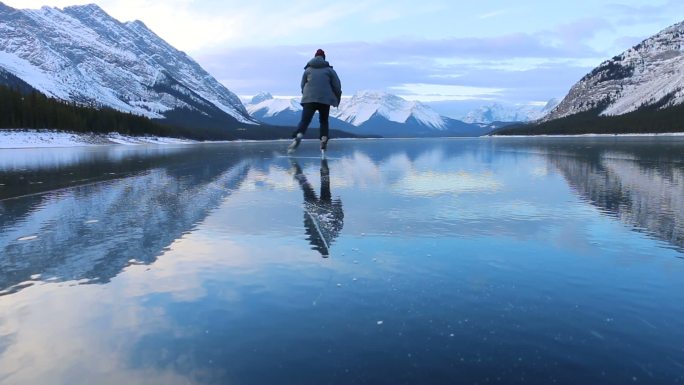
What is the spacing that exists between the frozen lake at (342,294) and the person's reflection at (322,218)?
0.06m

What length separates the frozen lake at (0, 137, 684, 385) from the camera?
3.47m

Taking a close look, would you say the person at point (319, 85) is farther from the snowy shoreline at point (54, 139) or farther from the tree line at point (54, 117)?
the tree line at point (54, 117)

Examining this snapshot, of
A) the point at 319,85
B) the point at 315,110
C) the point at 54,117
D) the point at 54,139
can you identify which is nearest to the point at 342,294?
the point at 319,85

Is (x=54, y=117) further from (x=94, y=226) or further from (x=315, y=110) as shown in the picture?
(x=94, y=226)

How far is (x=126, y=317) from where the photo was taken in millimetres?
4285

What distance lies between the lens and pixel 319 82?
1878cm

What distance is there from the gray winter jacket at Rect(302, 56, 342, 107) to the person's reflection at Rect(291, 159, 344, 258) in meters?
6.49

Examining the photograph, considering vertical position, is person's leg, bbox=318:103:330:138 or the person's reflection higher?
person's leg, bbox=318:103:330:138

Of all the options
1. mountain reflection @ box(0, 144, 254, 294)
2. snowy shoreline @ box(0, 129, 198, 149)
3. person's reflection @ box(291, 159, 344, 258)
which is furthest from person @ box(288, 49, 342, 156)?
snowy shoreline @ box(0, 129, 198, 149)

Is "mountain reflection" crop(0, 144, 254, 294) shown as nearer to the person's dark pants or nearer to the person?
the person

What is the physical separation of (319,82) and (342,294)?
49.1 ft

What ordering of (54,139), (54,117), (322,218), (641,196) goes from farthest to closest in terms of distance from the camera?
(54,117)
(54,139)
(641,196)
(322,218)

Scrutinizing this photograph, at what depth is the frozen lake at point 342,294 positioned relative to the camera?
3.47 metres

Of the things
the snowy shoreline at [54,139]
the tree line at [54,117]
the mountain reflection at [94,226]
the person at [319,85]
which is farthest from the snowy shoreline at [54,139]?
the mountain reflection at [94,226]
